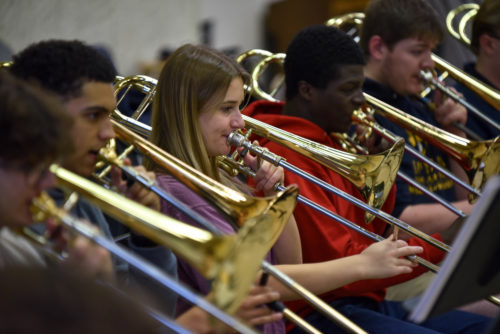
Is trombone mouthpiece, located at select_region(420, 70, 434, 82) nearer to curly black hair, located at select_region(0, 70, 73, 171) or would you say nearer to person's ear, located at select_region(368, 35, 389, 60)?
person's ear, located at select_region(368, 35, 389, 60)

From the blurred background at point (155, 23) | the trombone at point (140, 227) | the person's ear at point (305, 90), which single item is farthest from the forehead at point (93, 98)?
the blurred background at point (155, 23)

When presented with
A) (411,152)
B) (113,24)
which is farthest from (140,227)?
(113,24)

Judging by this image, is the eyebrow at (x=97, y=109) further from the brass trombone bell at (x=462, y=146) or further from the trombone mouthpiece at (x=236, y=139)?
the brass trombone bell at (x=462, y=146)

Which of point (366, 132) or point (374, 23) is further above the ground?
point (374, 23)

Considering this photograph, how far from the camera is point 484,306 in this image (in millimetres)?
2016

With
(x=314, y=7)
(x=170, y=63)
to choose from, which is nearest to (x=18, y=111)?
(x=170, y=63)

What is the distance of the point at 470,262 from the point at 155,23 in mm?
4051

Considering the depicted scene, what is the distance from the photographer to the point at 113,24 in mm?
4414

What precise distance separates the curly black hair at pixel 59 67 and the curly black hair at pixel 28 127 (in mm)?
238

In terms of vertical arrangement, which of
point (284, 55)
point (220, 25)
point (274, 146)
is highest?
point (284, 55)

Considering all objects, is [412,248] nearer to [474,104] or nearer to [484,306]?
[484,306]

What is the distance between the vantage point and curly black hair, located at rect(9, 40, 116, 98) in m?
1.24

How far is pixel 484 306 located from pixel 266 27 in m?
4.77

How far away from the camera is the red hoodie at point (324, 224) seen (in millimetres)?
1724
